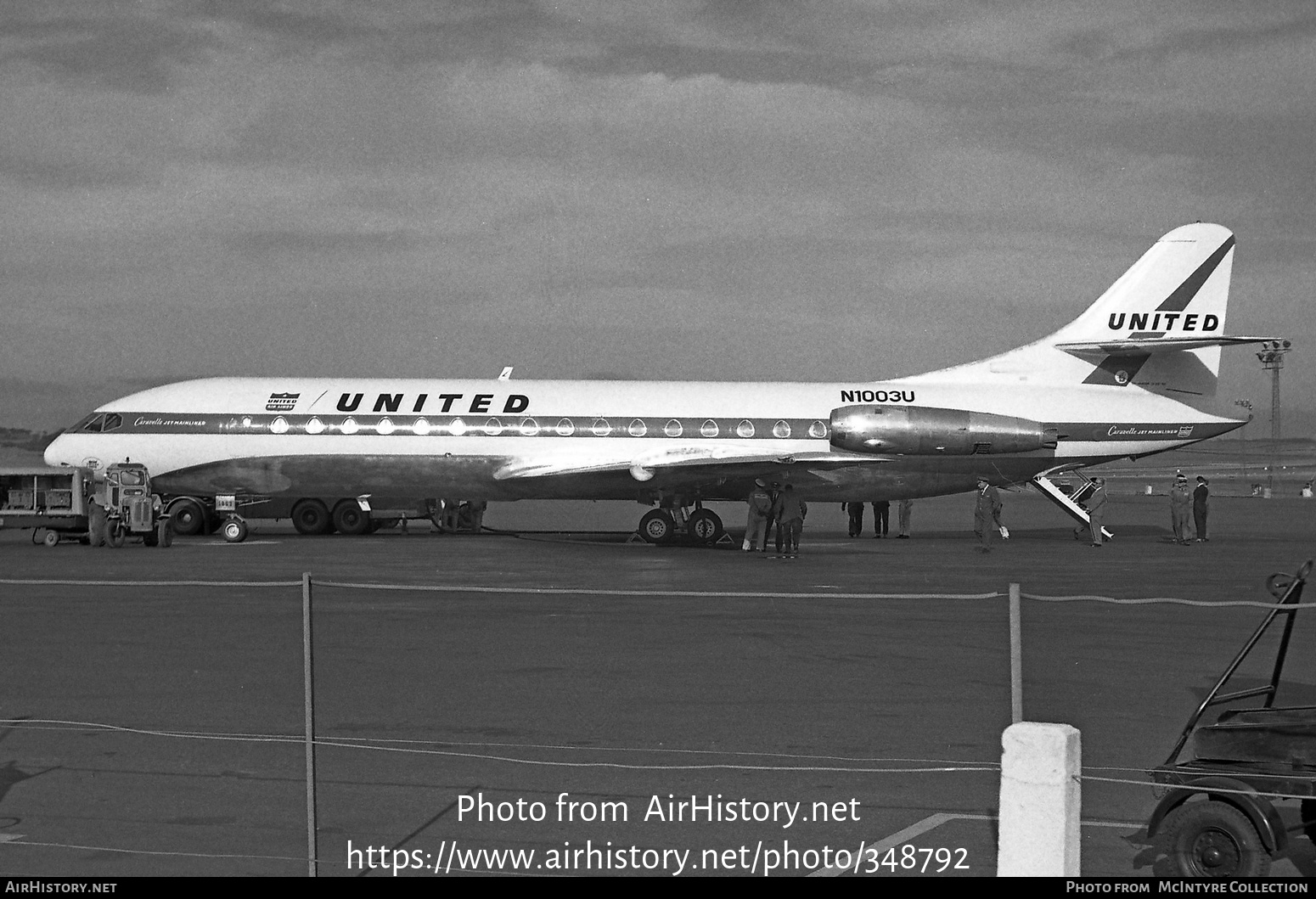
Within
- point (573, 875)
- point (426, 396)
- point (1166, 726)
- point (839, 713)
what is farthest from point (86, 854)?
point (426, 396)

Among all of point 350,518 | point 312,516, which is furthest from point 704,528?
point 312,516

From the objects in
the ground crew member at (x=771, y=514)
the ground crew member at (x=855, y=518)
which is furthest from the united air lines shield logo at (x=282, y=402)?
the ground crew member at (x=855, y=518)

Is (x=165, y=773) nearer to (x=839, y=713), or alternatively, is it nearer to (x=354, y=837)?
(x=354, y=837)

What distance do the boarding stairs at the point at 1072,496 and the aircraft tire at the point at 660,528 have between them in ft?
30.3

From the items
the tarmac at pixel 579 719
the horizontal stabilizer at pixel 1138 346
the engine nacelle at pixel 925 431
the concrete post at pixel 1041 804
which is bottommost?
the tarmac at pixel 579 719

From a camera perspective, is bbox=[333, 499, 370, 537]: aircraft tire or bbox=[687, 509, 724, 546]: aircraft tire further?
bbox=[333, 499, 370, 537]: aircraft tire

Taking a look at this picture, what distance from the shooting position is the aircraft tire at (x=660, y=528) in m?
30.1

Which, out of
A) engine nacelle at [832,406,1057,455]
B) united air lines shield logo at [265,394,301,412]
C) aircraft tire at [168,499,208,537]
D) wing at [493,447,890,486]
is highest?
united air lines shield logo at [265,394,301,412]

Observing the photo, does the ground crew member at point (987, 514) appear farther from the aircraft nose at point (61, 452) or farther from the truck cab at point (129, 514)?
the aircraft nose at point (61, 452)

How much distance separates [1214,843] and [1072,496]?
29686mm

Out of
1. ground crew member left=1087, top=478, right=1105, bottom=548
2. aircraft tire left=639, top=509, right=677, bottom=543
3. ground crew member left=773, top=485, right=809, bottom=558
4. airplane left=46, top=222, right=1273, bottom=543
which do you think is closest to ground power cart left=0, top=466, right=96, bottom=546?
airplane left=46, top=222, right=1273, bottom=543

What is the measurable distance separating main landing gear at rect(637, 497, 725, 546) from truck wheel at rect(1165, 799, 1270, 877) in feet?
75.5

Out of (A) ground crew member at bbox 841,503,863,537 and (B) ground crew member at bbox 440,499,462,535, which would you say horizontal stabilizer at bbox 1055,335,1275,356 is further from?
(B) ground crew member at bbox 440,499,462,535

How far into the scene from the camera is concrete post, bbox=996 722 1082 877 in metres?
5.17
